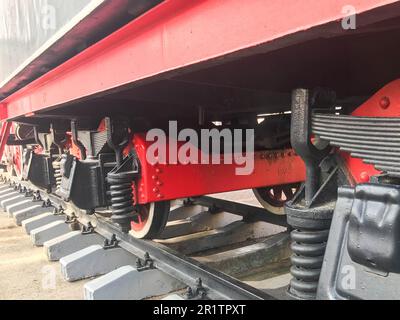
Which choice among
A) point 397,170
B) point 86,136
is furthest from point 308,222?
point 86,136

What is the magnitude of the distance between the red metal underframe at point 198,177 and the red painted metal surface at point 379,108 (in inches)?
65.0

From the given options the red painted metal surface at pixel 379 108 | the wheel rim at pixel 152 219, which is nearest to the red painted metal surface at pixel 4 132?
the wheel rim at pixel 152 219

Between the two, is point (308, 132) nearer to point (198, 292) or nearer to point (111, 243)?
point (198, 292)

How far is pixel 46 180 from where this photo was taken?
5.15 metres

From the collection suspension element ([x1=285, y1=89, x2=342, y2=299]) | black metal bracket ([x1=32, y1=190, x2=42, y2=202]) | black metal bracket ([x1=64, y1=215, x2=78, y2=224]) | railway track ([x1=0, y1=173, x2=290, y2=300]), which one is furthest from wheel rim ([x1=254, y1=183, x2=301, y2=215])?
black metal bracket ([x1=32, y1=190, x2=42, y2=202])

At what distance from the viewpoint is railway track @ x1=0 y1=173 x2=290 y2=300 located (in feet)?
7.32

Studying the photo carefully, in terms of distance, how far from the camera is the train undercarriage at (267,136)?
104 cm

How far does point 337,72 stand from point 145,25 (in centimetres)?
75

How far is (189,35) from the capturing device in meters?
1.21

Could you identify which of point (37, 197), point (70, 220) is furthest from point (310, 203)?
point (37, 197)

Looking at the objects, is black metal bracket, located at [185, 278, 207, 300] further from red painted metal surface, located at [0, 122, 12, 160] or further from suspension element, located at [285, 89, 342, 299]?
red painted metal surface, located at [0, 122, 12, 160]

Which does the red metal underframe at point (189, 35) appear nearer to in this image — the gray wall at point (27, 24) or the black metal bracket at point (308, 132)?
the gray wall at point (27, 24)

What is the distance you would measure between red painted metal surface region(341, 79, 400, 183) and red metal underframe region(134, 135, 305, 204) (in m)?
1.65

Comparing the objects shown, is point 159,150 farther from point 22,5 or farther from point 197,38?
point 197,38
